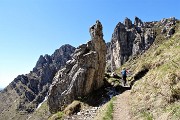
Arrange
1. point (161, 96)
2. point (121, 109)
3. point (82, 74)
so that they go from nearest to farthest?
point (161, 96)
point (121, 109)
point (82, 74)

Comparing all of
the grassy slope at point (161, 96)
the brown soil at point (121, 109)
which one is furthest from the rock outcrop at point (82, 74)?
the grassy slope at point (161, 96)

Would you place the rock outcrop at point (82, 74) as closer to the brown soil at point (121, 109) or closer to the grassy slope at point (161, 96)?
the brown soil at point (121, 109)

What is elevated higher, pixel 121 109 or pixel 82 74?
pixel 82 74

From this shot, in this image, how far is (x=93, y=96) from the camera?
3941 centimetres

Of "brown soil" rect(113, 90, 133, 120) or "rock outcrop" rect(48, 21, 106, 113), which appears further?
"rock outcrop" rect(48, 21, 106, 113)

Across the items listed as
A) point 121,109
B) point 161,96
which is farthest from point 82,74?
point 161,96

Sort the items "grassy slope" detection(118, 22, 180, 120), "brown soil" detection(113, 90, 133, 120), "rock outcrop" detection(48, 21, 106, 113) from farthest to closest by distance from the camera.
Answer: "rock outcrop" detection(48, 21, 106, 113) → "brown soil" detection(113, 90, 133, 120) → "grassy slope" detection(118, 22, 180, 120)

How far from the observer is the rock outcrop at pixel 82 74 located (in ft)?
133

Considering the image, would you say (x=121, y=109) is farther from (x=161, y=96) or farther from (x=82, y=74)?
(x=82, y=74)

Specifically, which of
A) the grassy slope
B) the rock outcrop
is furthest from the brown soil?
the rock outcrop

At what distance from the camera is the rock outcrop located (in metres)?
40.6

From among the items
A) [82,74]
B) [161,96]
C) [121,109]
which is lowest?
[121,109]

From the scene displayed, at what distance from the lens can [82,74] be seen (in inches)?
1603

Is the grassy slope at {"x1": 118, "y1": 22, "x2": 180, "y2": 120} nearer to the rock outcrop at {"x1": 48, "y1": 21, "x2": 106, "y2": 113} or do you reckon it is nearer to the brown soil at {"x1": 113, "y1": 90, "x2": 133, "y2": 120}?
the brown soil at {"x1": 113, "y1": 90, "x2": 133, "y2": 120}
